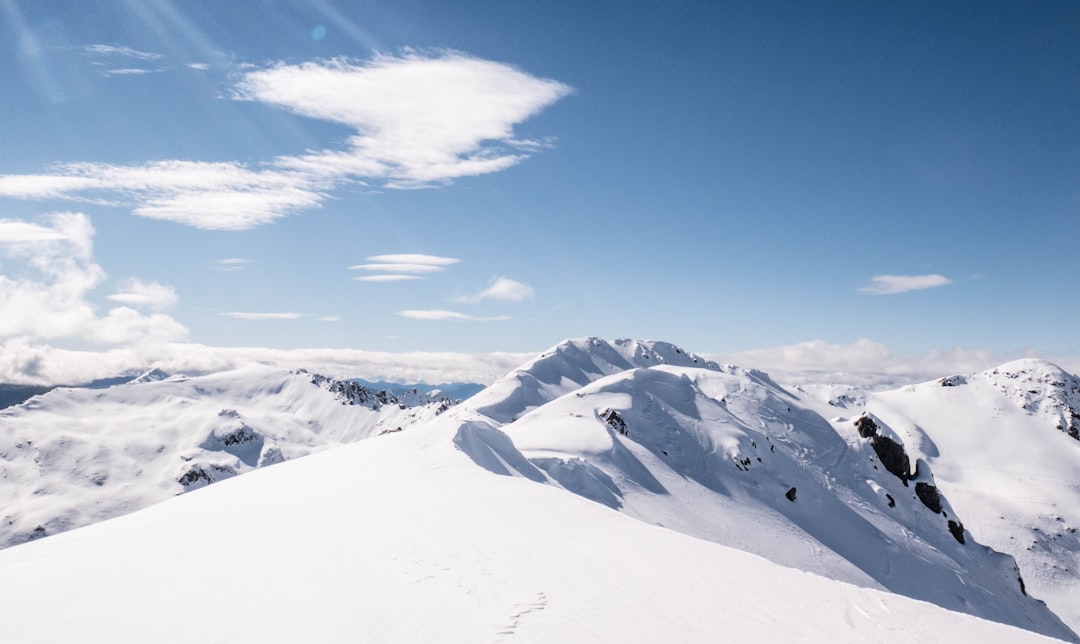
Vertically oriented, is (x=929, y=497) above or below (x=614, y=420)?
below

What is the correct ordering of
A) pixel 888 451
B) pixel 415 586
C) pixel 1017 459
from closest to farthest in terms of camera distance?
pixel 415 586 → pixel 888 451 → pixel 1017 459

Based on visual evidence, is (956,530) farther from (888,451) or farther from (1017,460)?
(1017,460)

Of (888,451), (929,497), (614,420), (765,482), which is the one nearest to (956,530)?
(929,497)

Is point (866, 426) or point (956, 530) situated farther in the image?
point (866, 426)

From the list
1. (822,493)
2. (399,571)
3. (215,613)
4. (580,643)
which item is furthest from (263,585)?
(822,493)

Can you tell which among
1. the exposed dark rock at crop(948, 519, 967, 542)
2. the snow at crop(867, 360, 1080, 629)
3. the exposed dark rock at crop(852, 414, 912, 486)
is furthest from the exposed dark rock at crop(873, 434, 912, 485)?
the snow at crop(867, 360, 1080, 629)

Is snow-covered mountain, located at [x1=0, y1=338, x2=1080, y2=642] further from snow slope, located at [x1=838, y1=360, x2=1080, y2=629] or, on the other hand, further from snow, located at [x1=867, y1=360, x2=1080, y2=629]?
snow slope, located at [x1=838, y1=360, x2=1080, y2=629]

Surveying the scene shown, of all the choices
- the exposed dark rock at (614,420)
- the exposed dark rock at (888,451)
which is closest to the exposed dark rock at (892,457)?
the exposed dark rock at (888,451)

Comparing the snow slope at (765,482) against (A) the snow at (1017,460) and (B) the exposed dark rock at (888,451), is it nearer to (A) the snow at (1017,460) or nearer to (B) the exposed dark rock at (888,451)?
(B) the exposed dark rock at (888,451)
